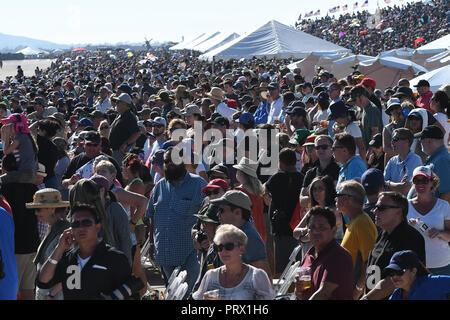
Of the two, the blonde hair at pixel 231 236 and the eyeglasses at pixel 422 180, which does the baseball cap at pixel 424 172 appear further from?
the blonde hair at pixel 231 236

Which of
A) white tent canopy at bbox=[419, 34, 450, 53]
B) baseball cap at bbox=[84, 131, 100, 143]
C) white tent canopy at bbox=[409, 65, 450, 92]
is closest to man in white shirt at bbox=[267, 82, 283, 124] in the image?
white tent canopy at bbox=[409, 65, 450, 92]

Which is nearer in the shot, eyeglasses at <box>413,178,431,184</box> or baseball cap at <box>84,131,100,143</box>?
eyeglasses at <box>413,178,431,184</box>

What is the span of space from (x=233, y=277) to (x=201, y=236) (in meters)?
1.15

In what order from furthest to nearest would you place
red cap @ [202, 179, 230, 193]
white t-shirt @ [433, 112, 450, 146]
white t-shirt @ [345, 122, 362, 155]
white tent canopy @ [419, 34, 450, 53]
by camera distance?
1. white tent canopy @ [419, 34, 450, 53]
2. white t-shirt @ [433, 112, 450, 146]
3. white t-shirt @ [345, 122, 362, 155]
4. red cap @ [202, 179, 230, 193]

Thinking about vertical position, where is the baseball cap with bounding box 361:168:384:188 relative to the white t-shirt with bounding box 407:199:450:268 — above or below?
above

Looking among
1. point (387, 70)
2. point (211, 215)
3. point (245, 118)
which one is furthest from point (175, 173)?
point (387, 70)

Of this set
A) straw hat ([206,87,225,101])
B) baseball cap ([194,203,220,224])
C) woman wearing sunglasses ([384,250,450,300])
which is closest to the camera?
woman wearing sunglasses ([384,250,450,300])

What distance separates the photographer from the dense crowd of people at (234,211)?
3.97 m

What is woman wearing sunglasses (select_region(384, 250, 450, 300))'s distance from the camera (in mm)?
3785

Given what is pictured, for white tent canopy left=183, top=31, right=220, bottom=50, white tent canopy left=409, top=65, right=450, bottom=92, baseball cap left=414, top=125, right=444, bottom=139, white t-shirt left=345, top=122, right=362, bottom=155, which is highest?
white tent canopy left=183, top=31, right=220, bottom=50

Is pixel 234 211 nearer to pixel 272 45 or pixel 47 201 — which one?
pixel 47 201

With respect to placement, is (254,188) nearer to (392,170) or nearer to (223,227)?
(392,170)

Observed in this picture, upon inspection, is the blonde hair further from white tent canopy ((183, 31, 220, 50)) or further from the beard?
white tent canopy ((183, 31, 220, 50))
